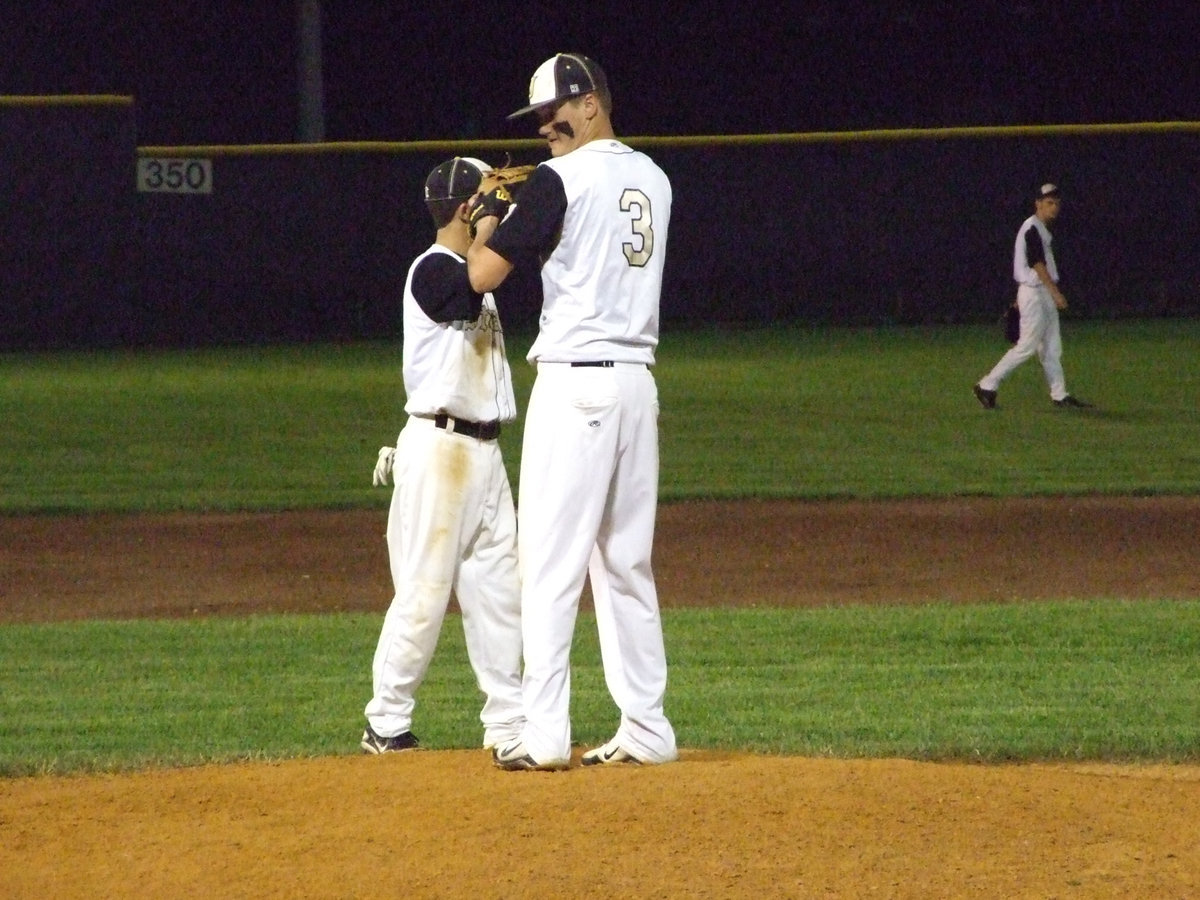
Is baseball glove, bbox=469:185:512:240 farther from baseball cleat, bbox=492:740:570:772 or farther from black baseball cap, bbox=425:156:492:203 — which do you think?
baseball cleat, bbox=492:740:570:772

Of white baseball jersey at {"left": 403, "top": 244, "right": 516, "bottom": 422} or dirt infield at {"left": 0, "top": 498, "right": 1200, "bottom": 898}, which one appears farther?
white baseball jersey at {"left": 403, "top": 244, "right": 516, "bottom": 422}

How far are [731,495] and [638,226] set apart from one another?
7317 mm

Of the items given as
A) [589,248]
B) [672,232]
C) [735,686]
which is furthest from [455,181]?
[672,232]

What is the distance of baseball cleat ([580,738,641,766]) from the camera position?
5059mm

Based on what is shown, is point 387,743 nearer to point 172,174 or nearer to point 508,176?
point 508,176

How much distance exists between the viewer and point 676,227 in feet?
86.6

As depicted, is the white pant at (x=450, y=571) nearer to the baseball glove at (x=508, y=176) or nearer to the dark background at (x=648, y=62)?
the baseball glove at (x=508, y=176)

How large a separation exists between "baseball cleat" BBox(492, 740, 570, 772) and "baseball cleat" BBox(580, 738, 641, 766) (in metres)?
0.17

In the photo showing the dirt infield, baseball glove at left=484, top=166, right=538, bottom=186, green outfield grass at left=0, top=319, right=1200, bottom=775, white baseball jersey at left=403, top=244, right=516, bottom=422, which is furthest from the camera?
green outfield grass at left=0, top=319, right=1200, bottom=775

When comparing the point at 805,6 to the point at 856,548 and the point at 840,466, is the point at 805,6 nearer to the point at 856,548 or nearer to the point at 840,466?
the point at 840,466

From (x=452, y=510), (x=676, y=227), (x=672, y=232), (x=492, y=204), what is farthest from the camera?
(x=672, y=232)

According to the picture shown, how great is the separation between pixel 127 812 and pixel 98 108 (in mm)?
21776

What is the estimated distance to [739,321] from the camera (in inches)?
1058

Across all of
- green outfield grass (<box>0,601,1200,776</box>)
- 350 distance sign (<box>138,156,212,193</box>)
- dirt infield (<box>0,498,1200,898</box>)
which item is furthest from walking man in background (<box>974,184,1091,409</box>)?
350 distance sign (<box>138,156,212,193</box>)
